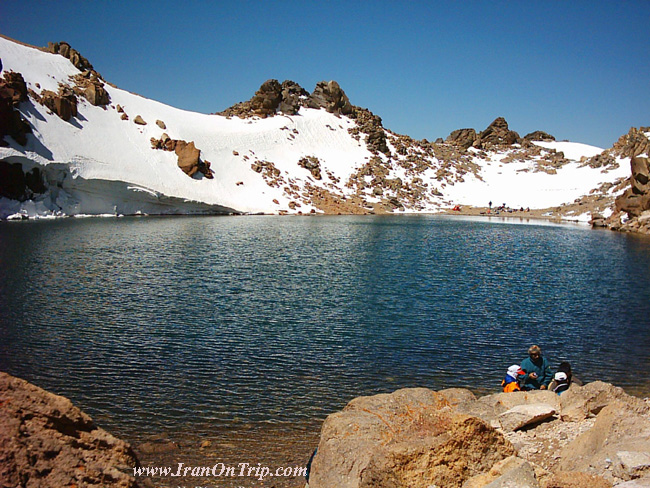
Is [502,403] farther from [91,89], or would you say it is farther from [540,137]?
[540,137]

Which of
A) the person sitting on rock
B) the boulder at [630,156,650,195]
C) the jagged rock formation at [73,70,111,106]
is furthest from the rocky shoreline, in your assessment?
the jagged rock formation at [73,70,111,106]

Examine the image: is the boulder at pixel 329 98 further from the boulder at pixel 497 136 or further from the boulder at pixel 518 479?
the boulder at pixel 518 479

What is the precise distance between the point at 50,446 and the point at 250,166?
75761mm

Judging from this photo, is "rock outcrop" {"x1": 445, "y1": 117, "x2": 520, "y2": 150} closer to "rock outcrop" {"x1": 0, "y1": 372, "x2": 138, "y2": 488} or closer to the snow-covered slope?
the snow-covered slope

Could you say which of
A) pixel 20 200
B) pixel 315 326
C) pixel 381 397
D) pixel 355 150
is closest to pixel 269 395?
pixel 381 397

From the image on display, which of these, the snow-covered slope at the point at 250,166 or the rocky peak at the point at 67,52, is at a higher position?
the rocky peak at the point at 67,52

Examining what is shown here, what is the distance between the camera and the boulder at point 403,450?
515cm

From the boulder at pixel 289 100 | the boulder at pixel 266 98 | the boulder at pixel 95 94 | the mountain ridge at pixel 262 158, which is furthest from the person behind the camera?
the boulder at pixel 289 100

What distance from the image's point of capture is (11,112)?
51344 millimetres

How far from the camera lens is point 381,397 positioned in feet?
27.8

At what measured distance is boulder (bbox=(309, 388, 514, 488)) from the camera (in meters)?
5.15

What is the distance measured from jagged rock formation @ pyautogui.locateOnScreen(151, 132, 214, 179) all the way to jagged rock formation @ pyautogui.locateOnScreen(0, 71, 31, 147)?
16.9 m

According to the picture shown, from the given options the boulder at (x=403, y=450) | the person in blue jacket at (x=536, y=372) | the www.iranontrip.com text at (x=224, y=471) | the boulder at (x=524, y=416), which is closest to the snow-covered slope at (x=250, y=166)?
the www.iranontrip.com text at (x=224, y=471)

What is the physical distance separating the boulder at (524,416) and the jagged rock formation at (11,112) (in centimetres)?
5633
